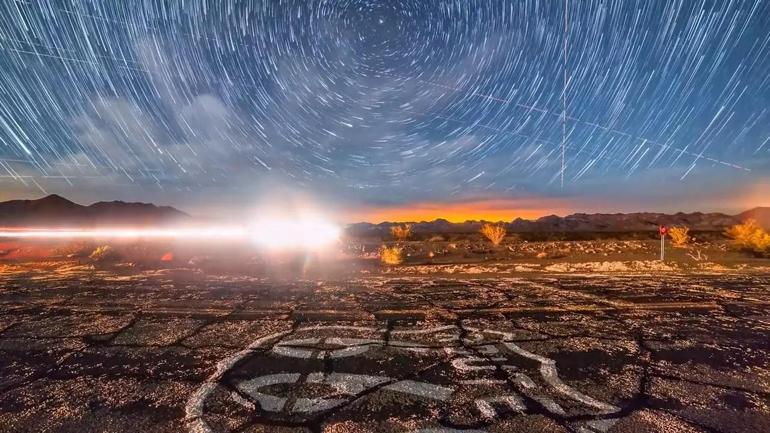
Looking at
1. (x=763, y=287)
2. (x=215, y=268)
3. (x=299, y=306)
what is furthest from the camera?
(x=215, y=268)

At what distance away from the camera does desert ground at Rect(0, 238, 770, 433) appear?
10.7 ft

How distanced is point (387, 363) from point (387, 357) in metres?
0.21

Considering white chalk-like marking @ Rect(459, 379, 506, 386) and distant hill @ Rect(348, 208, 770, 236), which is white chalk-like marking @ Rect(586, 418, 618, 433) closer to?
white chalk-like marking @ Rect(459, 379, 506, 386)

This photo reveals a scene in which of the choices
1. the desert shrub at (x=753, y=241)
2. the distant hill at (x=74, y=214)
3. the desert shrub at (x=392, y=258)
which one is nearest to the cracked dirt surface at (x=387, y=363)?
the desert shrub at (x=392, y=258)

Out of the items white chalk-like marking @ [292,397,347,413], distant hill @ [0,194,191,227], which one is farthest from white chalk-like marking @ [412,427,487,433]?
distant hill @ [0,194,191,227]

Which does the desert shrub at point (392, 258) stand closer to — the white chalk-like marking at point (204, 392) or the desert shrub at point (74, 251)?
the white chalk-like marking at point (204, 392)

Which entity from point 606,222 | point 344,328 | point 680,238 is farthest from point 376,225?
point 344,328

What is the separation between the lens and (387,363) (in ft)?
14.7

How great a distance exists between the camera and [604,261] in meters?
16.4

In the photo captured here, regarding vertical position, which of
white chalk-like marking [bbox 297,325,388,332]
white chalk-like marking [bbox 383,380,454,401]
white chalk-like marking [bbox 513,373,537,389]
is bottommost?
white chalk-like marking [bbox 383,380,454,401]

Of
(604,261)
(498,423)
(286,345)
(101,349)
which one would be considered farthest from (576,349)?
(604,261)

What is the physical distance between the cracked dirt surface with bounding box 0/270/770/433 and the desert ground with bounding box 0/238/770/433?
0.02m

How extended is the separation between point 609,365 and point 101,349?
242 inches

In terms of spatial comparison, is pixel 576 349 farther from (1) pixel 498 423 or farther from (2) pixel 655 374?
(1) pixel 498 423
